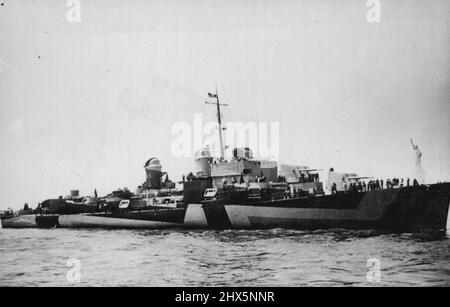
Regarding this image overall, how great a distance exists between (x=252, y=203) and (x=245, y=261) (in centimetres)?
709

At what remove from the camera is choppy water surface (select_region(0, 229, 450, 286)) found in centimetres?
983

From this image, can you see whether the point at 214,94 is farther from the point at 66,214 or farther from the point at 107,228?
the point at 66,214

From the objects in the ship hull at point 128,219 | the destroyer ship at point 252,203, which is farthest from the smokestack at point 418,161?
the ship hull at point 128,219

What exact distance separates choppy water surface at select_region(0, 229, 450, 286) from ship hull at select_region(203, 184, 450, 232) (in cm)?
141

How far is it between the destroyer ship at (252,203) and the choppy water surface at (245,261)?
1.73m

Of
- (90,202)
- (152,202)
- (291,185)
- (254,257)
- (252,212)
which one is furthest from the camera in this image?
(90,202)

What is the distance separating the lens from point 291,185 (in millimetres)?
21188

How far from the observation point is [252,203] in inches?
730

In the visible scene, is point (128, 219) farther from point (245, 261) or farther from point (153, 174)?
point (245, 261)

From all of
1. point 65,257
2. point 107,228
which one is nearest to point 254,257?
point 65,257

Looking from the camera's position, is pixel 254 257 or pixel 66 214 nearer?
pixel 254 257

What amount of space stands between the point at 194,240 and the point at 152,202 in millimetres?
7866

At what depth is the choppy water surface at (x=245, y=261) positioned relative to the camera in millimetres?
9831

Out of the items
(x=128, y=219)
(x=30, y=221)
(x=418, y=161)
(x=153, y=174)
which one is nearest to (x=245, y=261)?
(x=418, y=161)
